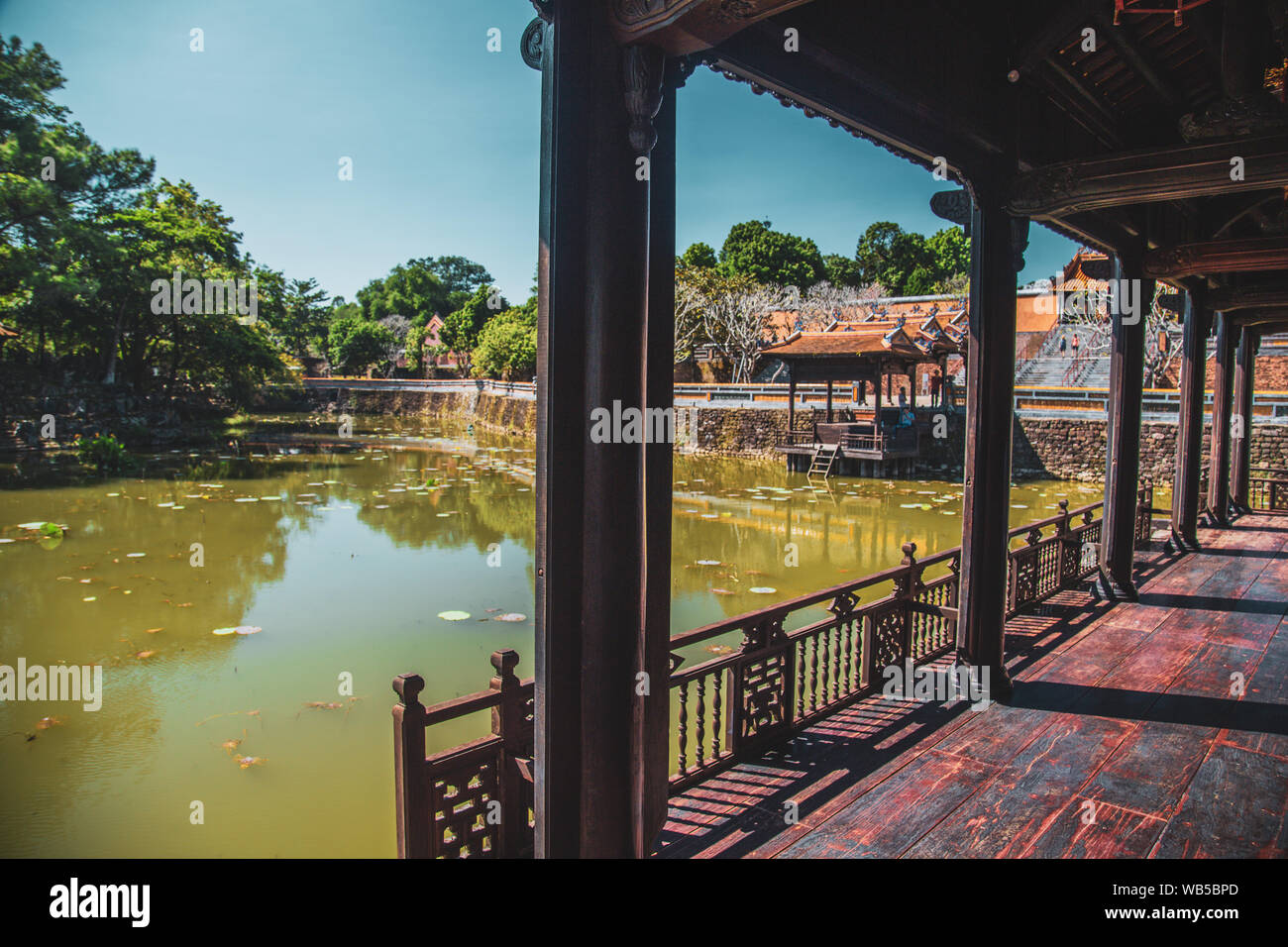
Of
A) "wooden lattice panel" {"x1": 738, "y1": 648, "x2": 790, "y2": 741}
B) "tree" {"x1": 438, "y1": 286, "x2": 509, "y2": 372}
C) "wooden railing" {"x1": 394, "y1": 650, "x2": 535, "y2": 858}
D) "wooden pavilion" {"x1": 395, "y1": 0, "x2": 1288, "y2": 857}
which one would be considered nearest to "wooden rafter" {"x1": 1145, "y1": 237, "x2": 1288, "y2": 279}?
"wooden pavilion" {"x1": 395, "y1": 0, "x2": 1288, "y2": 857}

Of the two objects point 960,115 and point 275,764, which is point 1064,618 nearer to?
point 960,115

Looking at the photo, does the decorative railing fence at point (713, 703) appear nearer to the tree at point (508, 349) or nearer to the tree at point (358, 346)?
the tree at point (508, 349)

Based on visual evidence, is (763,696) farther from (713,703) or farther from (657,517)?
(657,517)

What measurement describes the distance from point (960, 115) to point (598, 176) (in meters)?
2.23

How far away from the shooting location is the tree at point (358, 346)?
4459 centimetres

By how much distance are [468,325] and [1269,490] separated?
126 ft

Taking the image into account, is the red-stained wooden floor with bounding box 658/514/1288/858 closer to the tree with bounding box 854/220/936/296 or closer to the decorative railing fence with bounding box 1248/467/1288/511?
the decorative railing fence with bounding box 1248/467/1288/511

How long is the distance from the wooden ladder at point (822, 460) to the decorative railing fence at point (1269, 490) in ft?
25.5

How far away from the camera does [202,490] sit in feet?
41.0

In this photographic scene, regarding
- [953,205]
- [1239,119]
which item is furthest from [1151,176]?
[953,205]

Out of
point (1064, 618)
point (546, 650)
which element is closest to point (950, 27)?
point (546, 650)

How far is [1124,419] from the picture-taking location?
17.7 ft

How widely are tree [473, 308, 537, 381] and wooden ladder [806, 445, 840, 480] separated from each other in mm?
18442

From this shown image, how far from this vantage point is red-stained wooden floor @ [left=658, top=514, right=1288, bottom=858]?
2461 mm
